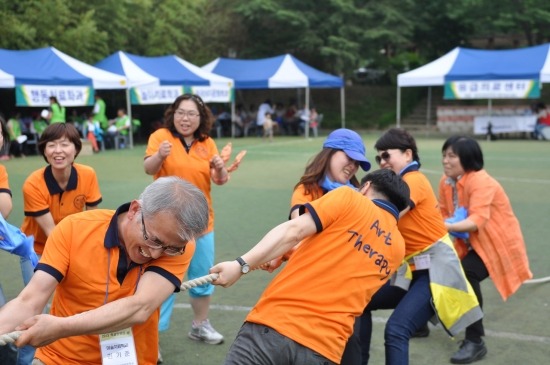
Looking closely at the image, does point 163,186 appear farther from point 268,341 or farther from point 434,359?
point 434,359

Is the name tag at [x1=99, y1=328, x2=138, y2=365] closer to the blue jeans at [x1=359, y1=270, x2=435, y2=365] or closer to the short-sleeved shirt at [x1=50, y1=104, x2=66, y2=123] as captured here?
the blue jeans at [x1=359, y1=270, x2=435, y2=365]

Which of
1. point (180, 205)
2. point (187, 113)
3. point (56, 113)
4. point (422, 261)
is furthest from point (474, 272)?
point (56, 113)

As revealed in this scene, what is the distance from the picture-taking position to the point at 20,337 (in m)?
2.32

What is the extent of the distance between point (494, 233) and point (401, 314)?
1398mm

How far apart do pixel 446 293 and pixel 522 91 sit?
20984mm

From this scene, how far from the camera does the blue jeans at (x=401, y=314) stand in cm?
383

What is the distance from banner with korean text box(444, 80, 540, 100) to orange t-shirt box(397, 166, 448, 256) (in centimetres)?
2067

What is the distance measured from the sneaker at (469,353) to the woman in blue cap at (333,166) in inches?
70.0

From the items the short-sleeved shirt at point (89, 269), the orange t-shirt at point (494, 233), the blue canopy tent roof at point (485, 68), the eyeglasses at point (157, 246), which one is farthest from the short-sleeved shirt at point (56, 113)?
the eyeglasses at point (157, 246)

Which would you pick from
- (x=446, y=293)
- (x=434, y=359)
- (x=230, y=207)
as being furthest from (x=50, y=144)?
(x=230, y=207)

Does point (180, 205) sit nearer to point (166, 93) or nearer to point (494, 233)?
point (494, 233)

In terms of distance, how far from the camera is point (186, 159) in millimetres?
5070

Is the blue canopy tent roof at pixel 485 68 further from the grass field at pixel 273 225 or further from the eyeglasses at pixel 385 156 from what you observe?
the eyeglasses at pixel 385 156

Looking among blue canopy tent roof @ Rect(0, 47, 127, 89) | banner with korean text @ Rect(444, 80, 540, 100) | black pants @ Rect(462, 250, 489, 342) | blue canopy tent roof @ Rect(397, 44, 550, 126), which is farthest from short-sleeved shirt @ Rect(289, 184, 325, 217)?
banner with korean text @ Rect(444, 80, 540, 100)
